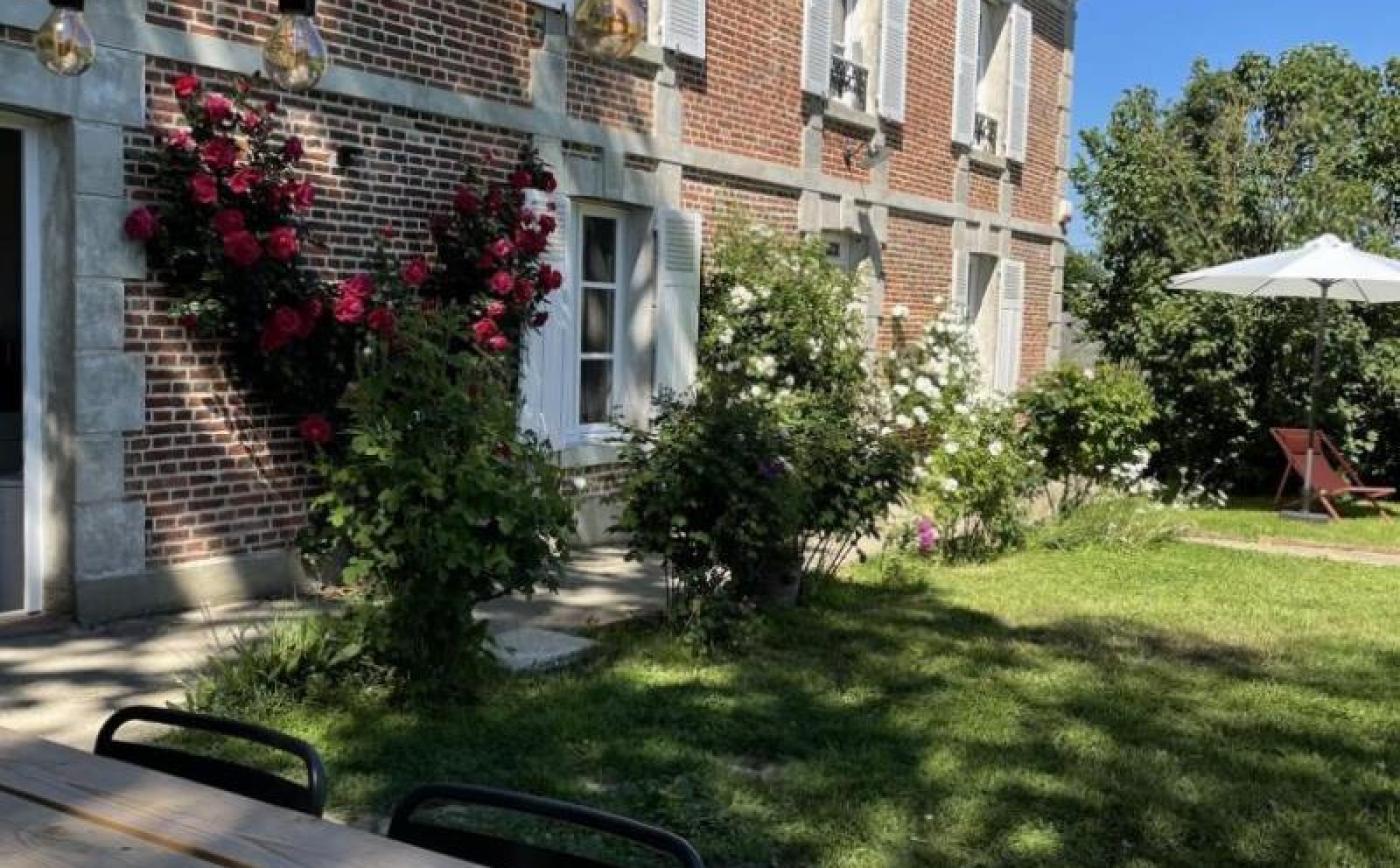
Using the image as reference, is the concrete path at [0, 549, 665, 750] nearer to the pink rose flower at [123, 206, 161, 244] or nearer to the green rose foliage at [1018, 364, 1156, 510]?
the pink rose flower at [123, 206, 161, 244]

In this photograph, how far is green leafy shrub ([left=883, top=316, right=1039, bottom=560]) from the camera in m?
8.78

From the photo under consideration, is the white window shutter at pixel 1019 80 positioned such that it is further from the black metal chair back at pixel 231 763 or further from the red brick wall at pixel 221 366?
the black metal chair back at pixel 231 763

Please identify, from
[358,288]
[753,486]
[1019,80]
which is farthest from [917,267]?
[753,486]

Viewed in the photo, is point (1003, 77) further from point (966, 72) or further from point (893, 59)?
point (893, 59)

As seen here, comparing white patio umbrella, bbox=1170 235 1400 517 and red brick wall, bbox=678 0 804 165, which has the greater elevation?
red brick wall, bbox=678 0 804 165

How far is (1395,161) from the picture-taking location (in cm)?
1650

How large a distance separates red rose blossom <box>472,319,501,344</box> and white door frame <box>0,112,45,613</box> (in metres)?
2.22

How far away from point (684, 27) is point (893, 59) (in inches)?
132

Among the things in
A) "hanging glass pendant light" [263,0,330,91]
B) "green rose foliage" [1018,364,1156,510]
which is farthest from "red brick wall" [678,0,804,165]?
"hanging glass pendant light" [263,0,330,91]

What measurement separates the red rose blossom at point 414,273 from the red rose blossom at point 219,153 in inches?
44.6

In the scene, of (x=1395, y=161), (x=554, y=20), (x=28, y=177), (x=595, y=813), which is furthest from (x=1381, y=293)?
(x=595, y=813)

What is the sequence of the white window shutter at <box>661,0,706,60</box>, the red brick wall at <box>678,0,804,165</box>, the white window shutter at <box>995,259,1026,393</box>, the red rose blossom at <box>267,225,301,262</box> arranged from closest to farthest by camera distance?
the red rose blossom at <box>267,225,301,262</box>, the white window shutter at <box>661,0,706,60</box>, the red brick wall at <box>678,0,804,165</box>, the white window shutter at <box>995,259,1026,393</box>

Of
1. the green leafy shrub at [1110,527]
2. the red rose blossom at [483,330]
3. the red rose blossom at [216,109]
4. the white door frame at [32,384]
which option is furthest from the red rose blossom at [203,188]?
the green leafy shrub at [1110,527]

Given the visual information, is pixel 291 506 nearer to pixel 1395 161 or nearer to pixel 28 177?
pixel 28 177
